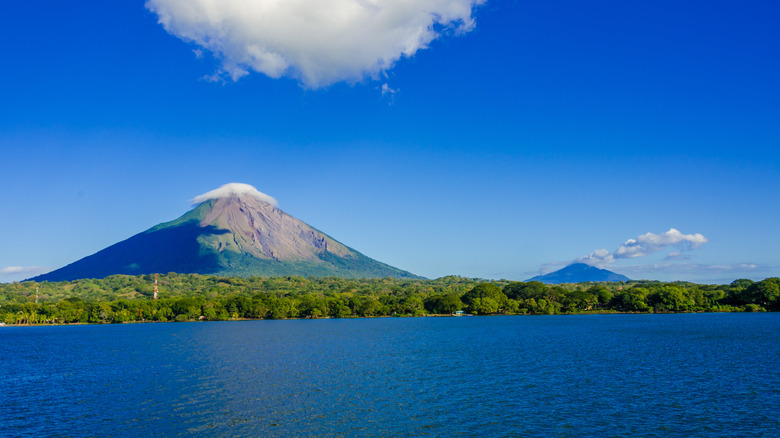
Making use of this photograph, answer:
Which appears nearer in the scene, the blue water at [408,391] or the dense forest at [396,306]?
the blue water at [408,391]

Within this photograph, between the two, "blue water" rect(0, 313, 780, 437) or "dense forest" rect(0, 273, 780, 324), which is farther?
"dense forest" rect(0, 273, 780, 324)

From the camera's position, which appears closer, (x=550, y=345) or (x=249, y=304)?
(x=550, y=345)

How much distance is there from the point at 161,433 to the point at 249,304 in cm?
15428

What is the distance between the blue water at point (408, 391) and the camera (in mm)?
30906

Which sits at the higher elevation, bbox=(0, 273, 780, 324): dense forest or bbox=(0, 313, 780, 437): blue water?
bbox=(0, 273, 780, 324): dense forest

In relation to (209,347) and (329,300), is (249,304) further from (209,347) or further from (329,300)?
(209,347)

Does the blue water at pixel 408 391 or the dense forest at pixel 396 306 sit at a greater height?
the dense forest at pixel 396 306

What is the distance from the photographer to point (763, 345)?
2603 inches

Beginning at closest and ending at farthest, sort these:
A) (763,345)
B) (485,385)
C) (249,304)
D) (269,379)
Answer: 1. (485,385)
2. (269,379)
3. (763,345)
4. (249,304)

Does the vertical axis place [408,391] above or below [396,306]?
below

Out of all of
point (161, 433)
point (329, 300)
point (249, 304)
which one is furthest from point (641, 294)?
point (161, 433)

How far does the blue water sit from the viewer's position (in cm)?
3091

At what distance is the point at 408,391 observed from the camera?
1629 inches

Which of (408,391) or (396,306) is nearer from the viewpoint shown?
(408,391)
